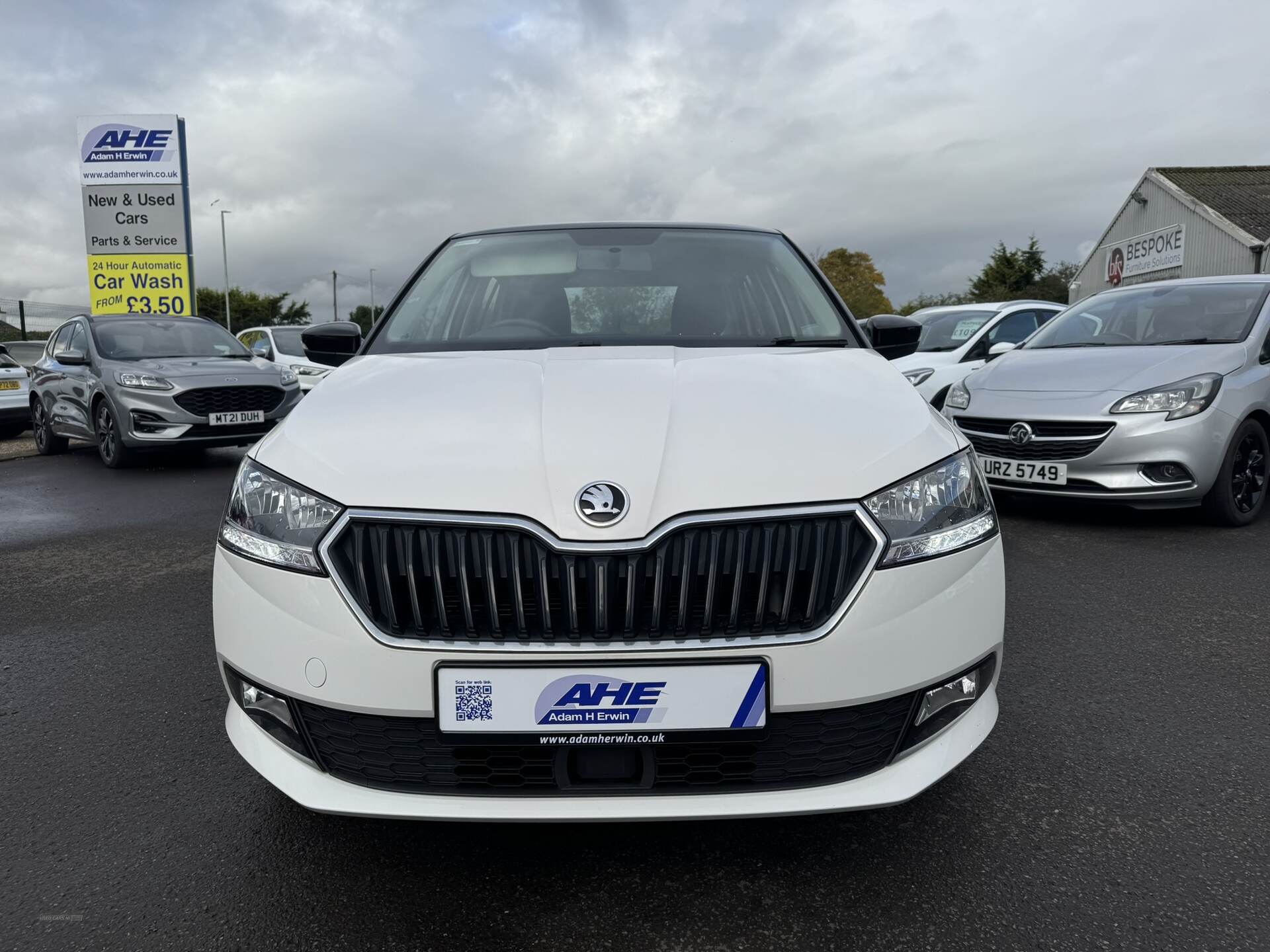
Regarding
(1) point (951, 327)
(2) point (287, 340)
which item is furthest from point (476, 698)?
(2) point (287, 340)

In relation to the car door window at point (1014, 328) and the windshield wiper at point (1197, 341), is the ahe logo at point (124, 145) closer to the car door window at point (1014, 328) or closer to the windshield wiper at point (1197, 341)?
the car door window at point (1014, 328)

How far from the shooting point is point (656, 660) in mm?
1684

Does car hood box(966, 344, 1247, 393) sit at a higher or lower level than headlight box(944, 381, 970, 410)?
higher

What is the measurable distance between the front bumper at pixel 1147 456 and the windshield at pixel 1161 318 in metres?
0.79

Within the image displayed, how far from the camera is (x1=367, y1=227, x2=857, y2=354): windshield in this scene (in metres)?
2.92

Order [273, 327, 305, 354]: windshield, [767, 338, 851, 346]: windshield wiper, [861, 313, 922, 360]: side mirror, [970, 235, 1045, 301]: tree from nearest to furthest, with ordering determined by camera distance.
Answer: [767, 338, 851, 346]: windshield wiper
[861, 313, 922, 360]: side mirror
[273, 327, 305, 354]: windshield
[970, 235, 1045, 301]: tree

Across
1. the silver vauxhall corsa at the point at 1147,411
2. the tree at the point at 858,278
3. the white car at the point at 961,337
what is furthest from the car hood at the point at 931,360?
the tree at the point at 858,278

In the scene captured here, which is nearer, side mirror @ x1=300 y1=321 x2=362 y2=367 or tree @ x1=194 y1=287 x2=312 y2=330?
side mirror @ x1=300 y1=321 x2=362 y2=367

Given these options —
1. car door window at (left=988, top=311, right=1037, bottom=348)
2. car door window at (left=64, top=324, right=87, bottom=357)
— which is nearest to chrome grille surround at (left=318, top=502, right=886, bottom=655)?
car door window at (left=988, top=311, right=1037, bottom=348)

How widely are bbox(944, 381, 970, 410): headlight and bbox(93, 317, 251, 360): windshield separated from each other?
7.33 m

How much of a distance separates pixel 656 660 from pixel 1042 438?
14.8ft

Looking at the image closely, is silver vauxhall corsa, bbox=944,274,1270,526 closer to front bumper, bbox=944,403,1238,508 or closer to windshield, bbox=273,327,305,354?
front bumper, bbox=944,403,1238,508

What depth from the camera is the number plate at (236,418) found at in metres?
8.88

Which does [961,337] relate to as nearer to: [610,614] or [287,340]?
[610,614]
